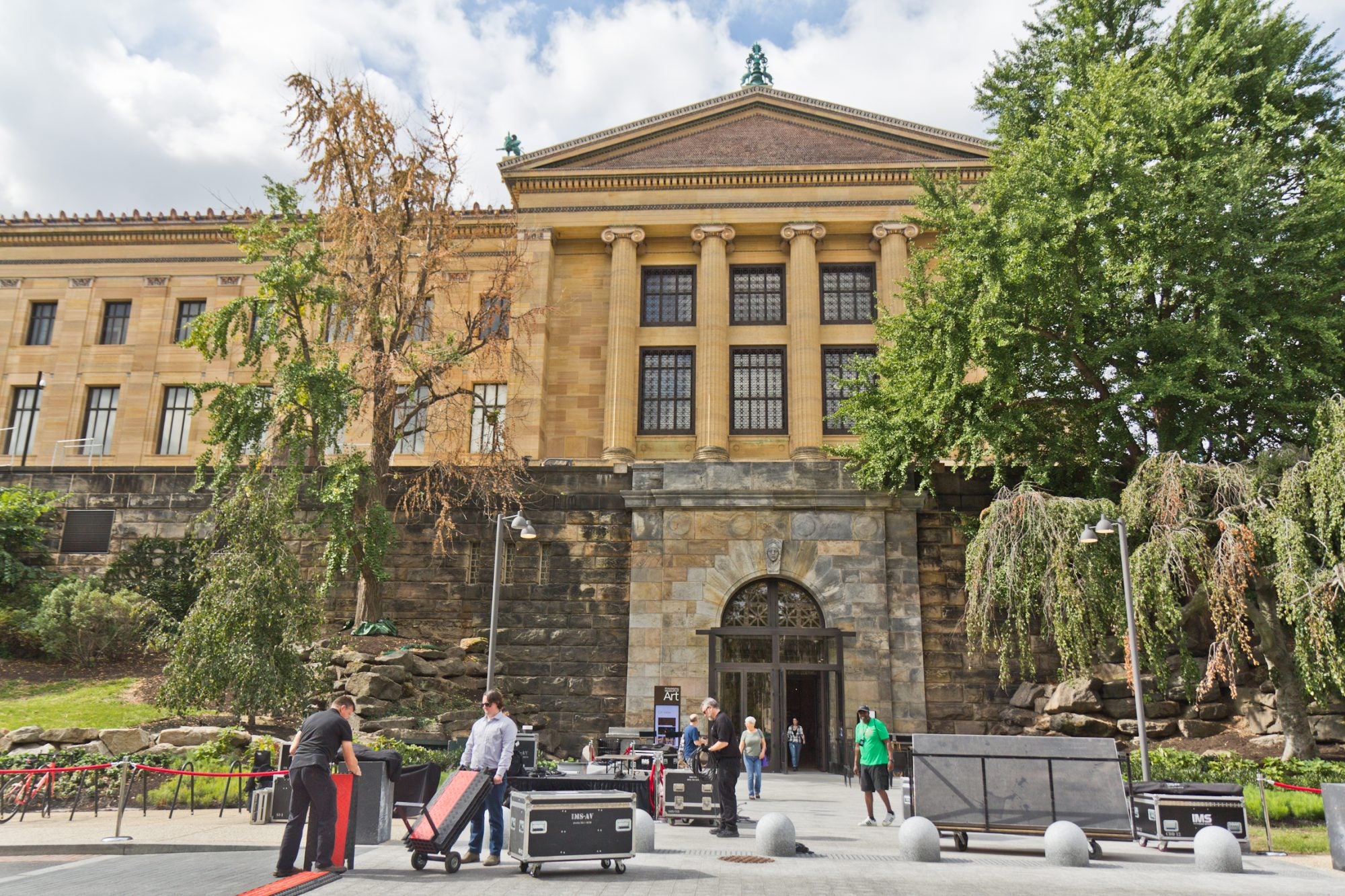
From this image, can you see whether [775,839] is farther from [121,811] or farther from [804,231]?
[804,231]

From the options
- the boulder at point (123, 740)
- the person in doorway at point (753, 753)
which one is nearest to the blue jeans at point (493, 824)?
the person in doorway at point (753, 753)

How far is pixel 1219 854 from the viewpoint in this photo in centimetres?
1109

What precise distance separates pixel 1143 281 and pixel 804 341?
14768 millimetres

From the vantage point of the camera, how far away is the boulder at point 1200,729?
22.1 m

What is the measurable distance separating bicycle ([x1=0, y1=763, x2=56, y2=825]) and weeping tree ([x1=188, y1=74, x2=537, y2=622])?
8118 millimetres

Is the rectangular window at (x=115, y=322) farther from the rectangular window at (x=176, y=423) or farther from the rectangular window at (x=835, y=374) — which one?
the rectangular window at (x=835, y=374)

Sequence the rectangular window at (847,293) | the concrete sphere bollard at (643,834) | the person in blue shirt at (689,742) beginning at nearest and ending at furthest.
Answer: the concrete sphere bollard at (643,834), the person in blue shirt at (689,742), the rectangular window at (847,293)

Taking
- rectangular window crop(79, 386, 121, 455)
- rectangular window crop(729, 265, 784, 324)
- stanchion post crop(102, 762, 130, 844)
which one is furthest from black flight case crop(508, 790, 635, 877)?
rectangular window crop(79, 386, 121, 455)

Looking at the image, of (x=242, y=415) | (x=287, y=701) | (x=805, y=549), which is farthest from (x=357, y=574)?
(x=805, y=549)

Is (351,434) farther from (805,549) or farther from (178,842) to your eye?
(178,842)

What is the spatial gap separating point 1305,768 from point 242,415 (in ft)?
76.2

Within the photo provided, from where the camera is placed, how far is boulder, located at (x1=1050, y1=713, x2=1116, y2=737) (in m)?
22.4

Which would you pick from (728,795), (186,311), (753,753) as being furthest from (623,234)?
(728,795)

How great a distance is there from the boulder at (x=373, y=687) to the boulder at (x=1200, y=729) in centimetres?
1716
